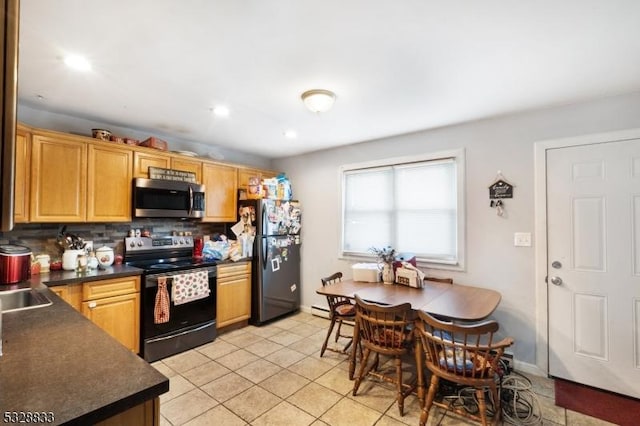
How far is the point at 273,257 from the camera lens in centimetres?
400

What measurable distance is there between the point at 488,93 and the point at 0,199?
284 centimetres

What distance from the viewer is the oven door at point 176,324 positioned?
2844 mm

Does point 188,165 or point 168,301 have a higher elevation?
point 188,165

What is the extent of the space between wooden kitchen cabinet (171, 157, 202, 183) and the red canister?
153cm

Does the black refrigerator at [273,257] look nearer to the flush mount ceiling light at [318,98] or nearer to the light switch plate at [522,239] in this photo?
the flush mount ceiling light at [318,98]

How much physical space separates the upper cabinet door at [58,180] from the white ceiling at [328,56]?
0.39 m

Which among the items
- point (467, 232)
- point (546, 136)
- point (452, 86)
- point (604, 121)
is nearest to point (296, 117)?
point (452, 86)

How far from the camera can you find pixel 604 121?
8.06 ft

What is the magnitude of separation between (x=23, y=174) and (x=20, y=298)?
109cm

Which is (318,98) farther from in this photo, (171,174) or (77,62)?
(171,174)

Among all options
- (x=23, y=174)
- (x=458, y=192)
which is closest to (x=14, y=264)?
(x=23, y=174)

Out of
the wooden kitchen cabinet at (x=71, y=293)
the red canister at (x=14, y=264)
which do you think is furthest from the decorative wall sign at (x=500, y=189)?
the red canister at (x=14, y=264)

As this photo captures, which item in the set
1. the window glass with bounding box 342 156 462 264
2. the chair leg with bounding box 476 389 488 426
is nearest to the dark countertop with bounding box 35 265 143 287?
the window glass with bounding box 342 156 462 264

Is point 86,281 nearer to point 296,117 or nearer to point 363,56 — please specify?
point 296,117
